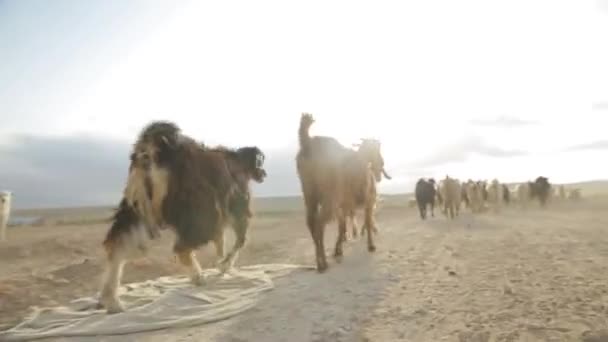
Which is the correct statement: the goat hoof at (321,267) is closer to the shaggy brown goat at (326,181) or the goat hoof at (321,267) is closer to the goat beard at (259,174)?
the shaggy brown goat at (326,181)

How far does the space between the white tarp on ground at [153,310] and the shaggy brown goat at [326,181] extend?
1166 millimetres

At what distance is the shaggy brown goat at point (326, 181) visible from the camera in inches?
355

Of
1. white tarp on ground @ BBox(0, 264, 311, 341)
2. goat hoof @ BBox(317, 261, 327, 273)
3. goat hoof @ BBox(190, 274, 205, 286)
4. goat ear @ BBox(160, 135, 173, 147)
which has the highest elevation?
goat ear @ BBox(160, 135, 173, 147)

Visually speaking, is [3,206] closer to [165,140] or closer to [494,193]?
[165,140]

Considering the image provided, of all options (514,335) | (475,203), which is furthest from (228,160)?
(475,203)

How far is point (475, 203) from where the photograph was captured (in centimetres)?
3266

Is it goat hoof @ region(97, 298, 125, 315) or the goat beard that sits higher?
the goat beard

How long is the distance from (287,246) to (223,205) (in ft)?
32.3

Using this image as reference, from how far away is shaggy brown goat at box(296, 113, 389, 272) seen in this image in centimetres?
902

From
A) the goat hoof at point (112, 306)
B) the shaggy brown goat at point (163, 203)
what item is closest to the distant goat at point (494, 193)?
the shaggy brown goat at point (163, 203)

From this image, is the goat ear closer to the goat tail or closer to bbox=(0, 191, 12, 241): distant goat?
the goat tail

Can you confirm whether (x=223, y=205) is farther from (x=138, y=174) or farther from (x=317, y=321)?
(x=317, y=321)

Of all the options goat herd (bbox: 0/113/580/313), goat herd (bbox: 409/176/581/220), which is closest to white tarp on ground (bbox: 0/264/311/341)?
goat herd (bbox: 0/113/580/313)

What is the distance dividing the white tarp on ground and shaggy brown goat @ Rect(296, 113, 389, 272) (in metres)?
1.17
